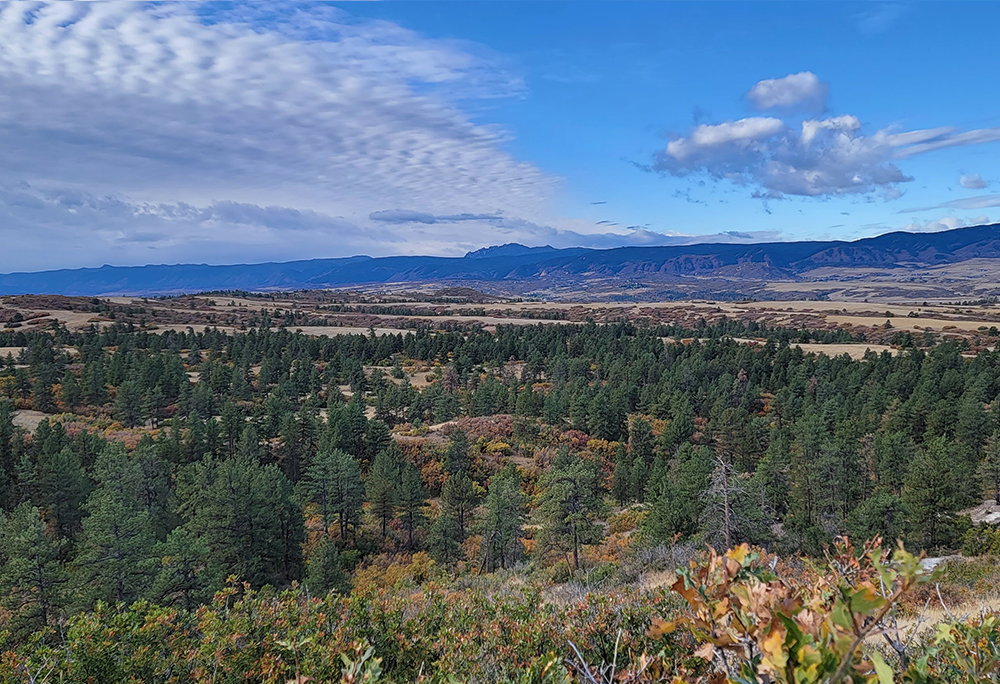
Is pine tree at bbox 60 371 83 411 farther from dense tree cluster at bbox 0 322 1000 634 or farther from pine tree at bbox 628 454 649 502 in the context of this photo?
pine tree at bbox 628 454 649 502

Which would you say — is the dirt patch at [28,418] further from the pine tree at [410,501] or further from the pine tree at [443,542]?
the pine tree at [443,542]

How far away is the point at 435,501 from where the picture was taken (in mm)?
44875

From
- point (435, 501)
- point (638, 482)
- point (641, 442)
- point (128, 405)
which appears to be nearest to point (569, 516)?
point (638, 482)

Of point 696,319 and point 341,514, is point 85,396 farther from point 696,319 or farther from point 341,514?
point 696,319

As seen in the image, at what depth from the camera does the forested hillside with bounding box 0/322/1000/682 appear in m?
6.26

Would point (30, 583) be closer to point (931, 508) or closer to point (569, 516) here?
point (569, 516)

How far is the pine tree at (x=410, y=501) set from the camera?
119 ft

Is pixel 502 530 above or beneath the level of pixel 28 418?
beneath

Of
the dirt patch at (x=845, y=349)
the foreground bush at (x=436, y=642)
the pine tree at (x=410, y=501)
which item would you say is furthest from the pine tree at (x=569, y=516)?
the dirt patch at (x=845, y=349)

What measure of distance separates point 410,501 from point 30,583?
774 inches

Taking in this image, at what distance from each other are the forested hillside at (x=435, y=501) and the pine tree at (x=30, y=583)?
0.41ft

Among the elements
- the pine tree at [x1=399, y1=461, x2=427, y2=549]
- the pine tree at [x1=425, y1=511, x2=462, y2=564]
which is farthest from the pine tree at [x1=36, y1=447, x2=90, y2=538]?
the pine tree at [x1=425, y1=511, x2=462, y2=564]

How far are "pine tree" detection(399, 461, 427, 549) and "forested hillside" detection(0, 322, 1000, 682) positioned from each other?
24 cm

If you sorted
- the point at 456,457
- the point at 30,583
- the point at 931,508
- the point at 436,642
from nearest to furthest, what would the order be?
the point at 436,642, the point at 30,583, the point at 931,508, the point at 456,457
